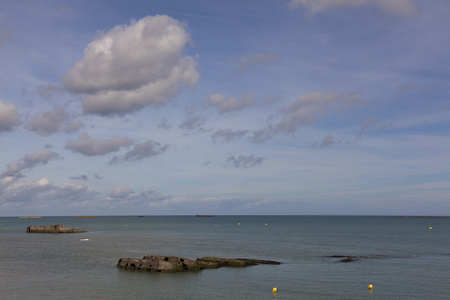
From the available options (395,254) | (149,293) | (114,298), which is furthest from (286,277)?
(395,254)

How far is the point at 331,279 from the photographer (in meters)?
65.6

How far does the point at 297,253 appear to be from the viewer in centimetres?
9975

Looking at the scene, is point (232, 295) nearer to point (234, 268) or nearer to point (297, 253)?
point (234, 268)

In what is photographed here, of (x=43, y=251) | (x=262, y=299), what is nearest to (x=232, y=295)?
(x=262, y=299)

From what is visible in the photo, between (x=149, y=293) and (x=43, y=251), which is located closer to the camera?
(x=149, y=293)

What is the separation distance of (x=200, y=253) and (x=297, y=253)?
77.7ft

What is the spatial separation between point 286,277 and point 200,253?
37892mm

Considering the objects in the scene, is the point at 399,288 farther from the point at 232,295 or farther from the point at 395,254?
the point at 395,254

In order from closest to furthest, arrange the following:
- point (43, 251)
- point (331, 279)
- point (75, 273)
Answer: point (331, 279) < point (75, 273) < point (43, 251)

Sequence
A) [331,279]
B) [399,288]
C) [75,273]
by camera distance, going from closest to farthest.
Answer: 1. [399,288]
2. [331,279]
3. [75,273]

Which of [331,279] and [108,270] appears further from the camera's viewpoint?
[108,270]

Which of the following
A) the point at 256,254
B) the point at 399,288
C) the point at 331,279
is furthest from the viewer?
the point at 256,254

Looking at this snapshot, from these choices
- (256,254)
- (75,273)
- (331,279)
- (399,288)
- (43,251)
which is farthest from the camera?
(43,251)

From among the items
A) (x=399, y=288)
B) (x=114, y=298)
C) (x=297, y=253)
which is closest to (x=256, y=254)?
(x=297, y=253)
